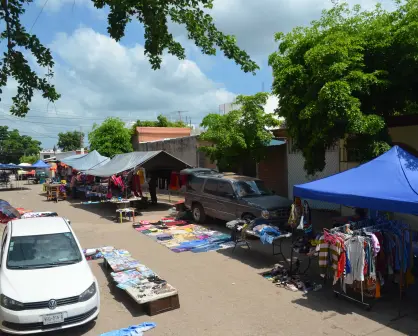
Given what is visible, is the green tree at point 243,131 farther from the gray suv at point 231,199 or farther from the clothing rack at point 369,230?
A: the clothing rack at point 369,230

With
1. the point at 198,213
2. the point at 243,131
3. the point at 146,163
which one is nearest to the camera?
the point at 198,213

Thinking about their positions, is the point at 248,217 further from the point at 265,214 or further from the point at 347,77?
the point at 347,77

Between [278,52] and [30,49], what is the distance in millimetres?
7175

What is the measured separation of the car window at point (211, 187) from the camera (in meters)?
13.0

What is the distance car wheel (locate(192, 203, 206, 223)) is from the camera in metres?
13.7

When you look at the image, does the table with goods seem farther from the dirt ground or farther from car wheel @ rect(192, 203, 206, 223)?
car wheel @ rect(192, 203, 206, 223)

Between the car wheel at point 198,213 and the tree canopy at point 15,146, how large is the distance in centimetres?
6640

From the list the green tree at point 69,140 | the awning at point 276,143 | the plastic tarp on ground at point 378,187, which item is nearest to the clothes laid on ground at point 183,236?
the plastic tarp on ground at point 378,187

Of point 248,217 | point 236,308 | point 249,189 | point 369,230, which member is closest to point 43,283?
point 236,308

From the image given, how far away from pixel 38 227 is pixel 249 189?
6989 millimetres

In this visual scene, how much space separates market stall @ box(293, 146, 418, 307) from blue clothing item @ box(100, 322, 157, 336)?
125 inches

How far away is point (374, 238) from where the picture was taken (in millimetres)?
6113

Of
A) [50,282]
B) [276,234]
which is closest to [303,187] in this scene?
[276,234]

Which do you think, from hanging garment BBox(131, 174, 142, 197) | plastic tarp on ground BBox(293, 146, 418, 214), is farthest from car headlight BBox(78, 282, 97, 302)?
hanging garment BBox(131, 174, 142, 197)
